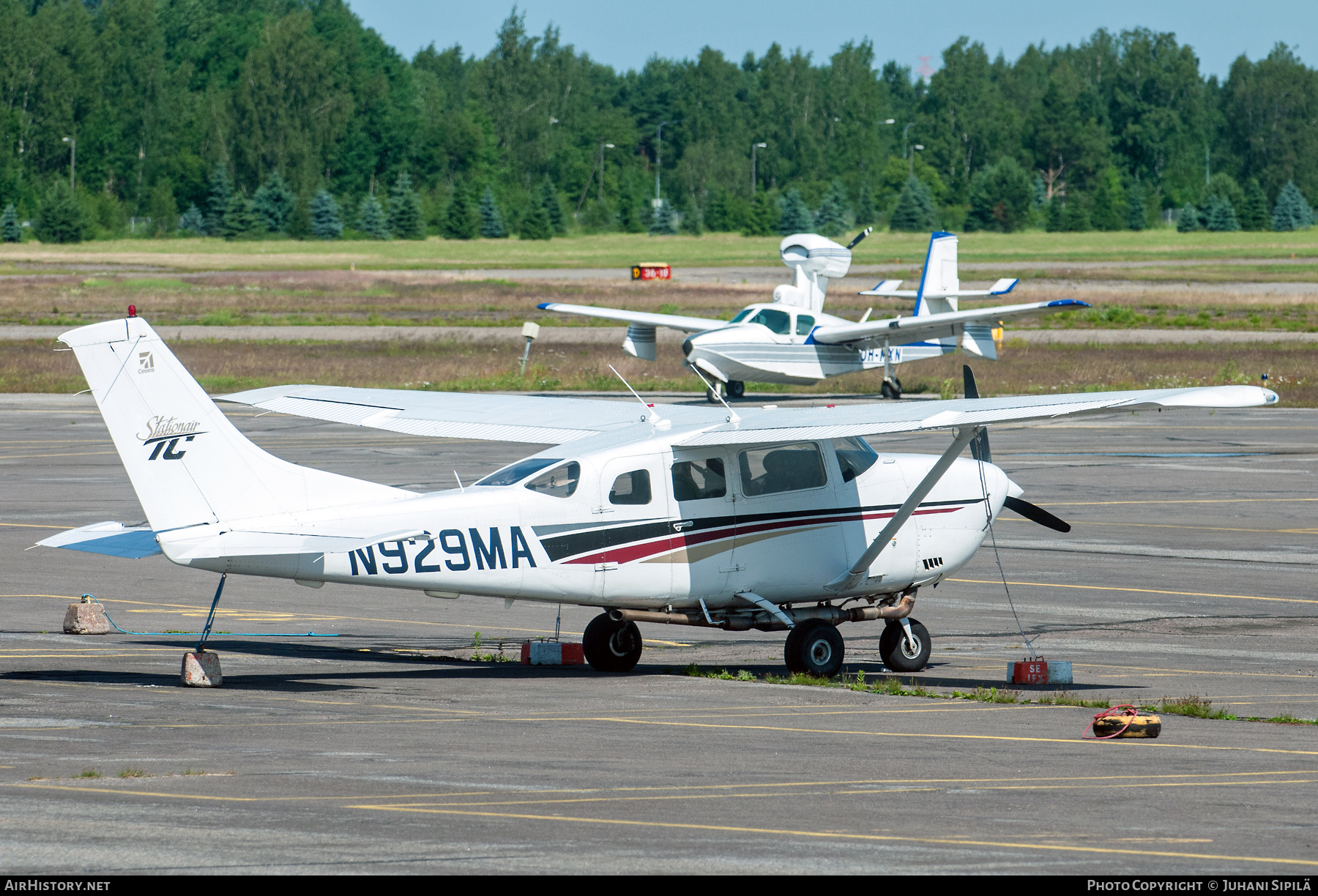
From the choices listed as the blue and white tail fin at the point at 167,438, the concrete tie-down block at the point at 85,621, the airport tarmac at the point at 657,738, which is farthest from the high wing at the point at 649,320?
the blue and white tail fin at the point at 167,438

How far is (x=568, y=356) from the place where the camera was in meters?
55.0

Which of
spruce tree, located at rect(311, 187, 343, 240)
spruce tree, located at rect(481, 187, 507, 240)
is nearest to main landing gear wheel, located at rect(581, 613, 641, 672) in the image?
spruce tree, located at rect(311, 187, 343, 240)

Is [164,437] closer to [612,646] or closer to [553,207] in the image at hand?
[612,646]

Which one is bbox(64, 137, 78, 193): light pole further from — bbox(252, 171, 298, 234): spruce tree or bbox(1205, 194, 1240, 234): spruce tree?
bbox(1205, 194, 1240, 234): spruce tree

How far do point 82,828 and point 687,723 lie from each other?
15.9ft

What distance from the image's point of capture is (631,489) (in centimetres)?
1360

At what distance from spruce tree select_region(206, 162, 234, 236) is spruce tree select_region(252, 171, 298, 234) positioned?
250 centimetres

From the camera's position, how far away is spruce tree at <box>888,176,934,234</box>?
15538 centimetres

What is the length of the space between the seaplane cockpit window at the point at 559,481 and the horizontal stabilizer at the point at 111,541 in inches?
122

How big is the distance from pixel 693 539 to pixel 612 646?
134cm

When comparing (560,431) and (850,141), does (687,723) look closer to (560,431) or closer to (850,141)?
(560,431)

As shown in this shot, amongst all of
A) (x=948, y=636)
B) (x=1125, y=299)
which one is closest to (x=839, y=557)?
(x=948, y=636)

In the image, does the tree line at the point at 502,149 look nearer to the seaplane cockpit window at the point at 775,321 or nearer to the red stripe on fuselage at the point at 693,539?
the seaplane cockpit window at the point at 775,321

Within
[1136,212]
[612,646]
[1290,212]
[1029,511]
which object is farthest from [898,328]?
[1136,212]
